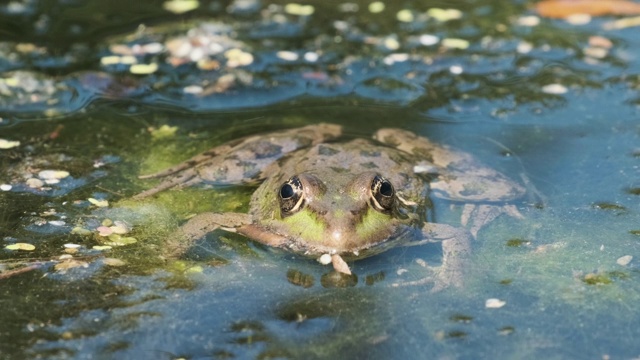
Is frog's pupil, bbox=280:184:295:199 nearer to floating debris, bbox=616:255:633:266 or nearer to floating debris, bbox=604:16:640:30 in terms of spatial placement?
floating debris, bbox=616:255:633:266

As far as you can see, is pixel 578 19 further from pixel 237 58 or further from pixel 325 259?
pixel 325 259

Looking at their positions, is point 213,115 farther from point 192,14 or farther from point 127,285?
point 127,285

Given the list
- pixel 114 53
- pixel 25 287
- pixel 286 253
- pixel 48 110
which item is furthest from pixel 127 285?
pixel 114 53

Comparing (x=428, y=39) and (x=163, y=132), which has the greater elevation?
(x=428, y=39)

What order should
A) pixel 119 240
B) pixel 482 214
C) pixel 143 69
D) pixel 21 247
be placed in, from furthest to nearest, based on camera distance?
pixel 143 69 < pixel 482 214 < pixel 119 240 < pixel 21 247

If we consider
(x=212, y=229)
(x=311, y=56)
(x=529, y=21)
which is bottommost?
(x=212, y=229)

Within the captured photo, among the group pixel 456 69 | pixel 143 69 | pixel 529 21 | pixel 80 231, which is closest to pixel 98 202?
pixel 80 231

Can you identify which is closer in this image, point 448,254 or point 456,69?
point 448,254
